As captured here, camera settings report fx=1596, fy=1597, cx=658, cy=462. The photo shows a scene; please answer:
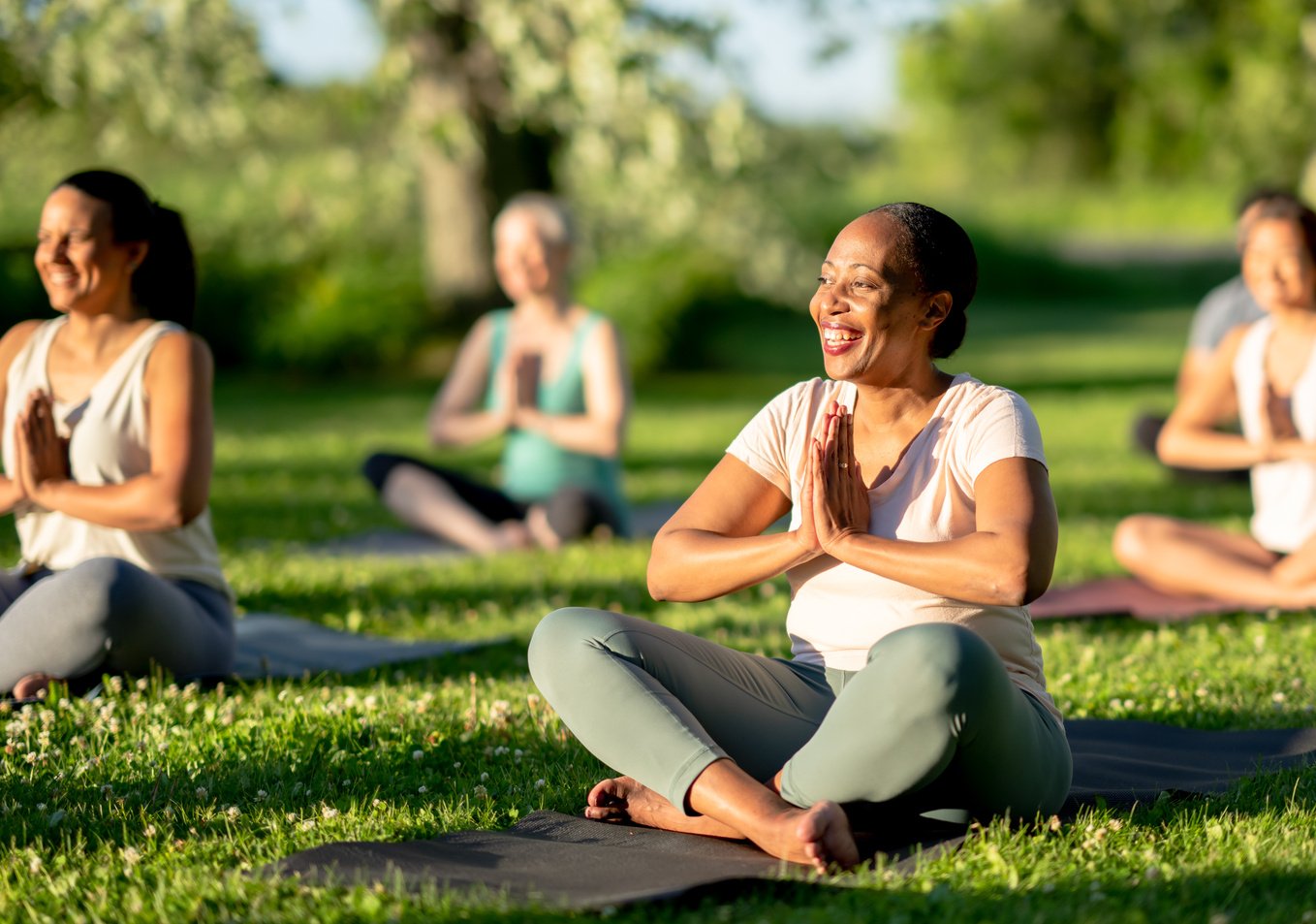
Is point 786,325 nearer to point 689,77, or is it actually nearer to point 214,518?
point 689,77

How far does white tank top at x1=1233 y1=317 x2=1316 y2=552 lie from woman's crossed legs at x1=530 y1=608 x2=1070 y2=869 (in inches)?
134

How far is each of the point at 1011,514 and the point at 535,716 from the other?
1813mm

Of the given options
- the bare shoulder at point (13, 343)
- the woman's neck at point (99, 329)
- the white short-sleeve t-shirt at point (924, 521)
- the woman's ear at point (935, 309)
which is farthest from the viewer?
the bare shoulder at point (13, 343)

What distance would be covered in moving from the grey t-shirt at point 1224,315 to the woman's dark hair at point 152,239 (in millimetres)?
6675

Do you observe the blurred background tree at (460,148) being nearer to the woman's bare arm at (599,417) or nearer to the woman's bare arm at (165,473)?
the woman's bare arm at (599,417)

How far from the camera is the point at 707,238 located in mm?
21500

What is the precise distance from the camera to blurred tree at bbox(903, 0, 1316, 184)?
26.0 metres

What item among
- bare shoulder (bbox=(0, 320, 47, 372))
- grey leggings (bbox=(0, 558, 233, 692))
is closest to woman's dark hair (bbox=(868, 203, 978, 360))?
grey leggings (bbox=(0, 558, 233, 692))

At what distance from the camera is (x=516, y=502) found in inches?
348

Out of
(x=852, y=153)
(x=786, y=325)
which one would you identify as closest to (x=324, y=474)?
(x=852, y=153)

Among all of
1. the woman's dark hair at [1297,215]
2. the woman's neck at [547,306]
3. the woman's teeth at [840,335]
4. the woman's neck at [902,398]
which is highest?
the woman's dark hair at [1297,215]

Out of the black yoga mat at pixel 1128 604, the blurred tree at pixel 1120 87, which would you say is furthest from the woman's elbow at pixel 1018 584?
the blurred tree at pixel 1120 87

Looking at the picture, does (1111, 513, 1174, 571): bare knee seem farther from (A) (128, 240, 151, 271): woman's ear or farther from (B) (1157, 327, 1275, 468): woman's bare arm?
(A) (128, 240, 151, 271): woman's ear

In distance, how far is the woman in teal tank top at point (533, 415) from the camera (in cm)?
831
